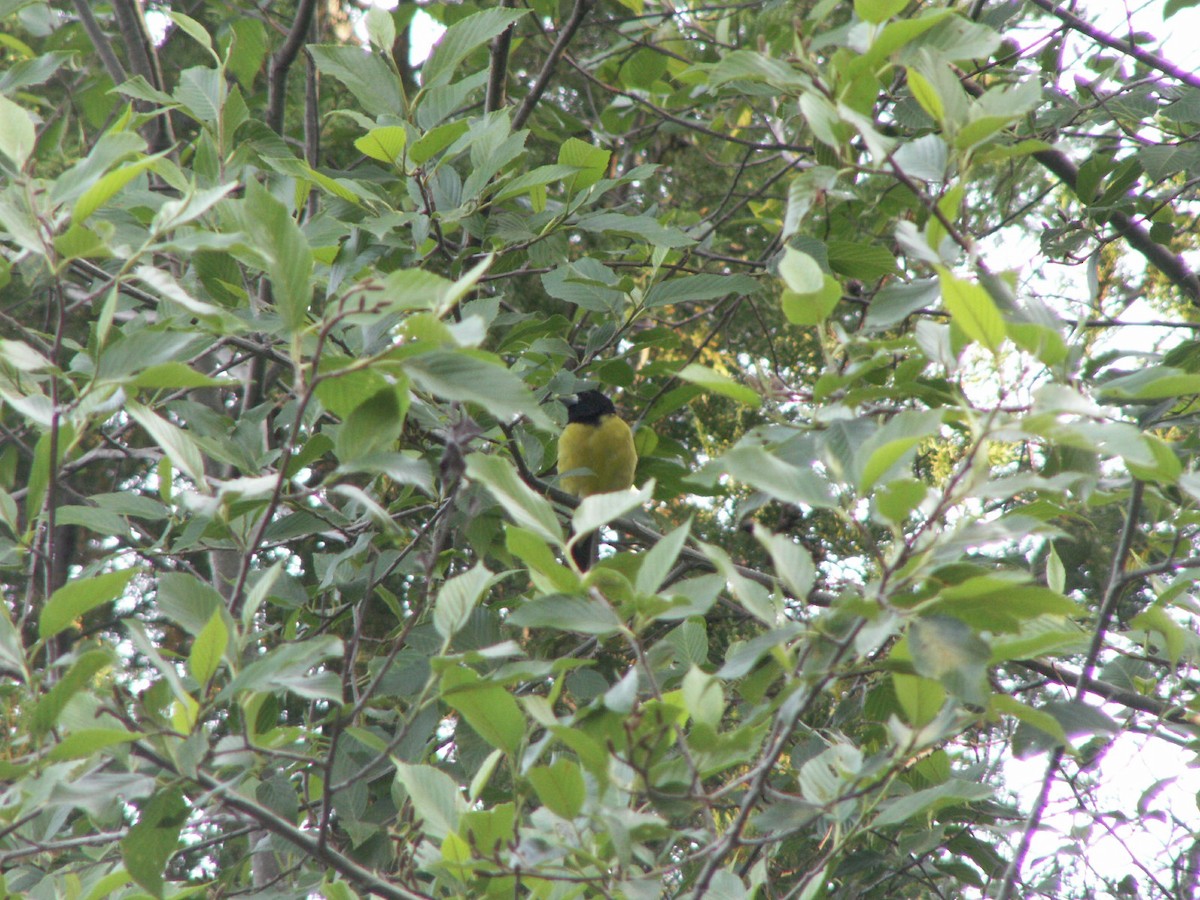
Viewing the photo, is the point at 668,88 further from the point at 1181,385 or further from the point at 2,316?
the point at 1181,385

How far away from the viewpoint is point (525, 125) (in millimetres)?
3736

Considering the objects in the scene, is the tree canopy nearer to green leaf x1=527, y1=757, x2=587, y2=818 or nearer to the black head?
green leaf x1=527, y1=757, x2=587, y2=818

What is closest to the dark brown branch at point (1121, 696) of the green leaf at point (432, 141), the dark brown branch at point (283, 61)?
the green leaf at point (432, 141)

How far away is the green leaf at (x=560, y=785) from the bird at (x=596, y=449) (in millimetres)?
3834

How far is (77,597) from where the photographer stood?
1.49 metres

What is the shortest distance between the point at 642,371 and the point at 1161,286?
3.81 metres

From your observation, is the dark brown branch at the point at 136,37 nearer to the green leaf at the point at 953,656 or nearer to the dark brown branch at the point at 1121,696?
the dark brown branch at the point at 1121,696

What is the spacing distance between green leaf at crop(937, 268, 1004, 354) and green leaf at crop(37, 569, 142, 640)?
3.52 feet

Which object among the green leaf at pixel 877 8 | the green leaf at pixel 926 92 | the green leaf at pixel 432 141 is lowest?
the green leaf at pixel 432 141

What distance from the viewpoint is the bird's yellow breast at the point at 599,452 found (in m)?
5.57

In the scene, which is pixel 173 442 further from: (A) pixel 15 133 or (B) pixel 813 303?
(B) pixel 813 303

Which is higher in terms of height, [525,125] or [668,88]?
[668,88]

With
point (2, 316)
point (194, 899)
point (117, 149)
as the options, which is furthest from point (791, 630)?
point (2, 316)

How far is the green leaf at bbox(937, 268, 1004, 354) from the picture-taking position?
4.10ft
